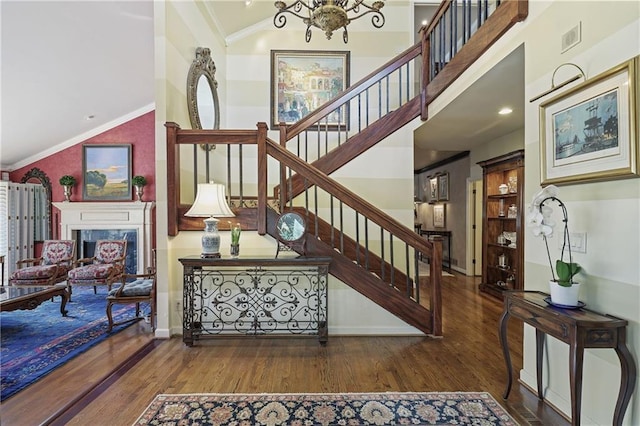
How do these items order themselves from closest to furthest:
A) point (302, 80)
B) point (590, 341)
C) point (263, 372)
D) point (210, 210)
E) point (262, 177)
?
A: point (590, 341)
point (263, 372)
point (210, 210)
point (262, 177)
point (302, 80)

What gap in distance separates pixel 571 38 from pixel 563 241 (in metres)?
1.30

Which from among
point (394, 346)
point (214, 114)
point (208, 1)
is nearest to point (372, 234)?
point (394, 346)

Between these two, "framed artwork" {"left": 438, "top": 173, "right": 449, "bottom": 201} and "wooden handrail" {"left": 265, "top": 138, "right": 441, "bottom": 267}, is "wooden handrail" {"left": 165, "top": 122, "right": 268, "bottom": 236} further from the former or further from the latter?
"framed artwork" {"left": 438, "top": 173, "right": 449, "bottom": 201}

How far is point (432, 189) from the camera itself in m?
9.22

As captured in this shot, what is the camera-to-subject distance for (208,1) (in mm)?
4676

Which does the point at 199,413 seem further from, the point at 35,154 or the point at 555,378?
the point at 35,154

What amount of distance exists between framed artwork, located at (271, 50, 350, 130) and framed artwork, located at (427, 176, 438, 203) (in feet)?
15.1

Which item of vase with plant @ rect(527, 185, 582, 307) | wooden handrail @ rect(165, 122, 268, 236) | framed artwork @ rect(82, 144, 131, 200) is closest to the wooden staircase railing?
wooden handrail @ rect(165, 122, 268, 236)

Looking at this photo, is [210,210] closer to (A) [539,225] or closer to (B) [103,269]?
(A) [539,225]

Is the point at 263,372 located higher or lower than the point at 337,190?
lower

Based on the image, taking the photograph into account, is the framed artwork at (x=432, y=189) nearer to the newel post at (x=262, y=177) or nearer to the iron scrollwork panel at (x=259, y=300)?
the iron scrollwork panel at (x=259, y=300)

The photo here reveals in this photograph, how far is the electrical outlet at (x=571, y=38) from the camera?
6.41ft

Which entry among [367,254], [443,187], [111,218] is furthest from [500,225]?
[111,218]

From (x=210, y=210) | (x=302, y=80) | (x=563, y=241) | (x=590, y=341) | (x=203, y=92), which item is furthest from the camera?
(x=302, y=80)
